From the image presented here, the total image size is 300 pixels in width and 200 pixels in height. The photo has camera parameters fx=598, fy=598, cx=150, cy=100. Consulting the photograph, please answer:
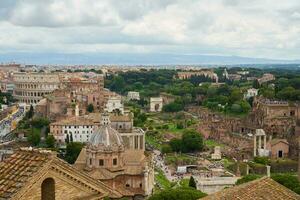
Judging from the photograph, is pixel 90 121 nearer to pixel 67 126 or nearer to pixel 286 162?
pixel 67 126

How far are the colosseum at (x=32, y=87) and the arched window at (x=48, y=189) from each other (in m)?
88.3

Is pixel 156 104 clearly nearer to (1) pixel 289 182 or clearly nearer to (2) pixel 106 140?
(2) pixel 106 140

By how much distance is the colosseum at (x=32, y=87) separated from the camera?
327 feet

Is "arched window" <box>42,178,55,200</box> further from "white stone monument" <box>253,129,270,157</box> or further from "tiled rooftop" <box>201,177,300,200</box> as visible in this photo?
"white stone monument" <box>253,129,270,157</box>

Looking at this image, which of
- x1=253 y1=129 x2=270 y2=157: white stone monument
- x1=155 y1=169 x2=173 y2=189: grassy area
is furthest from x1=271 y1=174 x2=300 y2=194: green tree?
x1=253 y1=129 x2=270 y2=157: white stone monument

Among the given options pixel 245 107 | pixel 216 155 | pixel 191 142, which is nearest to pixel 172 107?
pixel 245 107

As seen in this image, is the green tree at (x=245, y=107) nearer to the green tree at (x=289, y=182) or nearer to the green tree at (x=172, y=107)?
the green tree at (x=172, y=107)

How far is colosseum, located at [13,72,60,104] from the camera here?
99.6 meters

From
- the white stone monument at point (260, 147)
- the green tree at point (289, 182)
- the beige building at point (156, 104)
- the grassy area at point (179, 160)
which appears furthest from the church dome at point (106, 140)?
the beige building at point (156, 104)

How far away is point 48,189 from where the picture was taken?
449 inches

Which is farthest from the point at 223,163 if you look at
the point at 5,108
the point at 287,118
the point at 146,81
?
the point at 146,81

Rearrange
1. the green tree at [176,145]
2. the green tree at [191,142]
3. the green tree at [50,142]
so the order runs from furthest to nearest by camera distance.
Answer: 1. the green tree at [176,145]
2. the green tree at [191,142]
3. the green tree at [50,142]

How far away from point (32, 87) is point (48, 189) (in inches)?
3557

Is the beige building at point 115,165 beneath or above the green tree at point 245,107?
above
